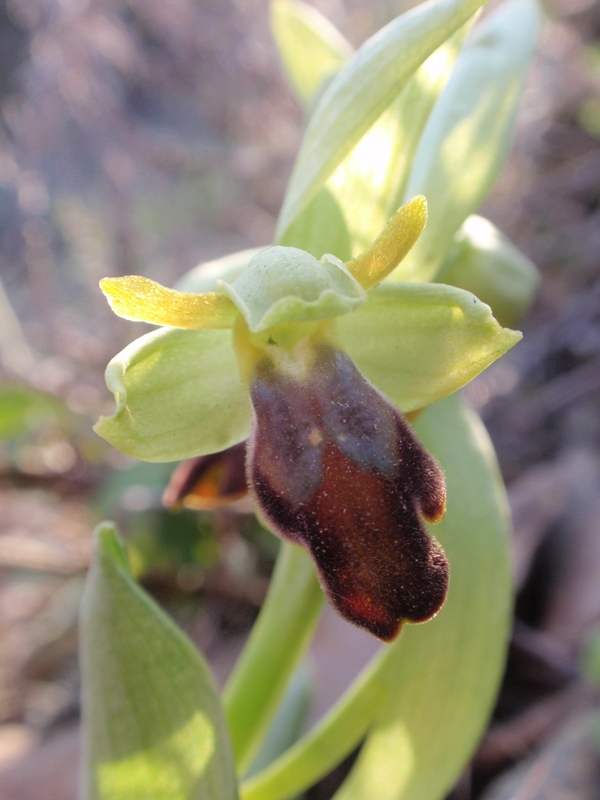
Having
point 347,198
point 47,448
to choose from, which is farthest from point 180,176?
point 347,198

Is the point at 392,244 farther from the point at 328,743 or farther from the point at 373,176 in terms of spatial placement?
the point at 328,743

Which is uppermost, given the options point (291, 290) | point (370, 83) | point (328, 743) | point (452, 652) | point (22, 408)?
point (370, 83)

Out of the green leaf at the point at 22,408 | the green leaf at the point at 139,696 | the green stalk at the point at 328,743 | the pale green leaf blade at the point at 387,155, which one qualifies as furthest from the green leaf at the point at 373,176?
the green leaf at the point at 22,408

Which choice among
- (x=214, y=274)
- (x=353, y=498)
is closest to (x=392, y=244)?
(x=353, y=498)

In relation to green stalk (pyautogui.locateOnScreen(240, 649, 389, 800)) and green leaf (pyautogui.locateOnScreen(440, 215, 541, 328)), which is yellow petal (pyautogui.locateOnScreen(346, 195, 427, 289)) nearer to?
green leaf (pyautogui.locateOnScreen(440, 215, 541, 328))

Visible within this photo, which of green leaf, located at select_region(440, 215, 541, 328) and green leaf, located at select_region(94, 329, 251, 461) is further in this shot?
green leaf, located at select_region(440, 215, 541, 328)

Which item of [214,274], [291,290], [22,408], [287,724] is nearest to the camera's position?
[291,290]

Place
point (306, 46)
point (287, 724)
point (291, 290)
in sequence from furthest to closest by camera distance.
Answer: point (287, 724)
point (306, 46)
point (291, 290)

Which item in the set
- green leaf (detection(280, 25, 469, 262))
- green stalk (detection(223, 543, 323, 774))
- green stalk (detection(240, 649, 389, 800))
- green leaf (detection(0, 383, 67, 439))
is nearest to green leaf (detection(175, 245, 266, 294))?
green leaf (detection(280, 25, 469, 262))
